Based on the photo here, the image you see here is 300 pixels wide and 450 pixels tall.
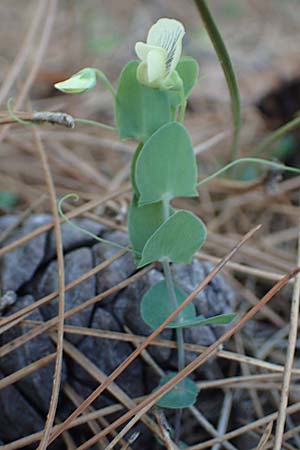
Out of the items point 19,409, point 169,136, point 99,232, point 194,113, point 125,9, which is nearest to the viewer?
point 169,136

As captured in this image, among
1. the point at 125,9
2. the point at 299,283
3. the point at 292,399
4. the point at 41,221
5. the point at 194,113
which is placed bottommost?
the point at 292,399

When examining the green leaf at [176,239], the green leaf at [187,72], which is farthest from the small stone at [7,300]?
the green leaf at [187,72]

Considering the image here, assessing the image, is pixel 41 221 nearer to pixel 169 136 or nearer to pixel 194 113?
pixel 169 136

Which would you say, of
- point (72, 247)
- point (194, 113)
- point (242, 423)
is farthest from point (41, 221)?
point (194, 113)

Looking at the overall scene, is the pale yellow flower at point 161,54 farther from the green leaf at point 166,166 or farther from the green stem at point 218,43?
the green stem at point 218,43

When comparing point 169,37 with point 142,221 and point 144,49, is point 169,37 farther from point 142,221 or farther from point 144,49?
point 142,221

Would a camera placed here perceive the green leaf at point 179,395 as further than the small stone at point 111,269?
No

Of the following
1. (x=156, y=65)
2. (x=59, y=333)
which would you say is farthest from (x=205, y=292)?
(x=156, y=65)
